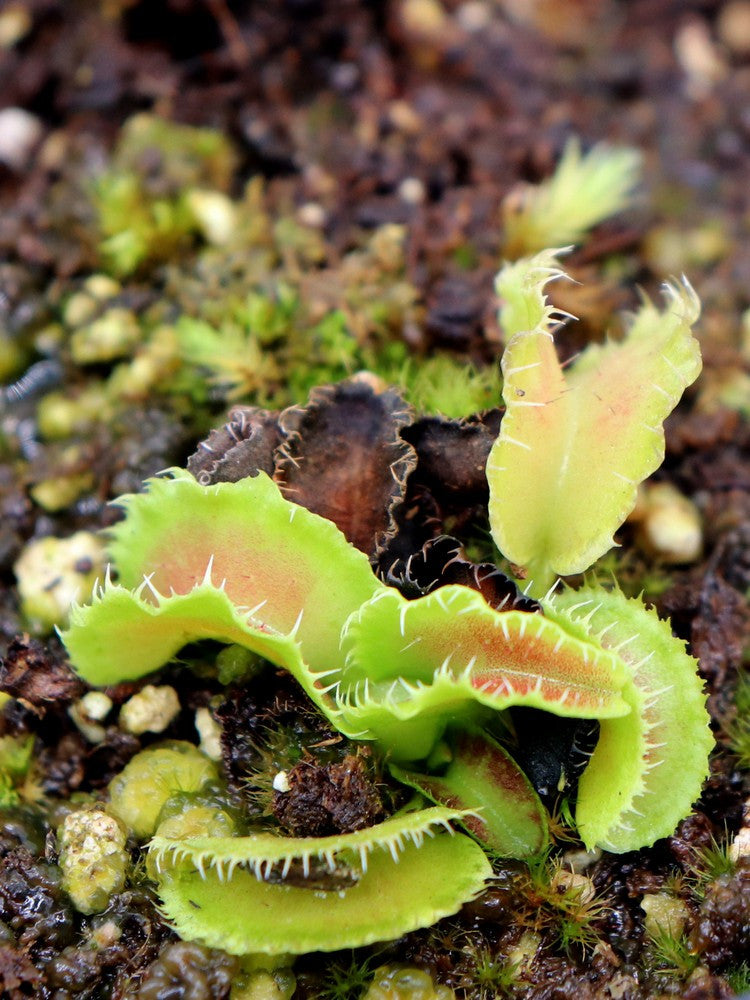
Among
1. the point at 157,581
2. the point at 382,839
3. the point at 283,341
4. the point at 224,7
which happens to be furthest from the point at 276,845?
the point at 224,7

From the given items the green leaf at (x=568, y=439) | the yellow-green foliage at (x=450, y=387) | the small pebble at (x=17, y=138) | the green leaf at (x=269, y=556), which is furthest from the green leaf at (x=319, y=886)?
the small pebble at (x=17, y=138)

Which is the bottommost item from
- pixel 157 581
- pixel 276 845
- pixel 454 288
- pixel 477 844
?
pixel 477 844

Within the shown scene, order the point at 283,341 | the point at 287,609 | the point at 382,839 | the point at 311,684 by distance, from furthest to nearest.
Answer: the point at 283,341 → the point at 287,609 → the point at 311,684 → the point at 382,839

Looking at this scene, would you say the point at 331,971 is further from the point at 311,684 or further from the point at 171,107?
the point at 171,107

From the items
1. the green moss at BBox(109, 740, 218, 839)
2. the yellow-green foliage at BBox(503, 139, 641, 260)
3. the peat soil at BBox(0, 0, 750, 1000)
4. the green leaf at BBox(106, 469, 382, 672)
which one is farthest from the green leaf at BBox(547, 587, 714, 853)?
the yellow-green foliage at BBox(503, 139, 641, 260)

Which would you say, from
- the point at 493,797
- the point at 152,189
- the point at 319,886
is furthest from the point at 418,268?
the point at 319,886

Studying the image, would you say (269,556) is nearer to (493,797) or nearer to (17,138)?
(493,797)

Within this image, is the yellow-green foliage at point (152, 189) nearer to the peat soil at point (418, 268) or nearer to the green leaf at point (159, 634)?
the peat soil at point (418, 268)
